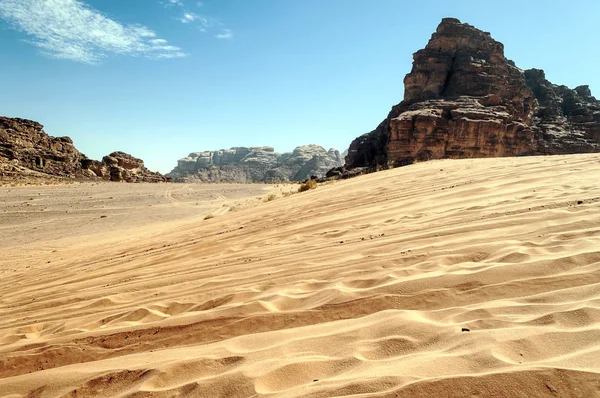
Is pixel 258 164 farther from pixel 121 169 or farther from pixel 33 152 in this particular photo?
pixel 33 152

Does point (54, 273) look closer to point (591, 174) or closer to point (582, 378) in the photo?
point (582, 378)

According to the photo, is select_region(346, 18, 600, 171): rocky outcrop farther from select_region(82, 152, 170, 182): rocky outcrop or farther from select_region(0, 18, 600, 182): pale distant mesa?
select_region(82, 152, 170, 182): rocky outcrop

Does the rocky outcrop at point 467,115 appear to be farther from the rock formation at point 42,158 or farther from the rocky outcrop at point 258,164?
the rocky outcrop at point 258,164

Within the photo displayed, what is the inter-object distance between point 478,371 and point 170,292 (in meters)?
2.69

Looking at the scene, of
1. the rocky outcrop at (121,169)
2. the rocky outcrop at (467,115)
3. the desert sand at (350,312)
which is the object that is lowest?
the desert sand at (350,312)

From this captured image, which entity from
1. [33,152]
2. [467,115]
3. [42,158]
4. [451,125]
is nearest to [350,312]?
[42,158]

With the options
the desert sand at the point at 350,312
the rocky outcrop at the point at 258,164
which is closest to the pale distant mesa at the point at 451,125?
the desert sand at the point at 350,312

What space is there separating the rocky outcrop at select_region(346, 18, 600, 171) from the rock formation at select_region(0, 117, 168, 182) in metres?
28.6

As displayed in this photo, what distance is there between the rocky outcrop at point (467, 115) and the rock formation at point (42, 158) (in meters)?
28.6

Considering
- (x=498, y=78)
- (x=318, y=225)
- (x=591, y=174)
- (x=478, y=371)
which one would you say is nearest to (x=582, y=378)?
(x=478, y=371)

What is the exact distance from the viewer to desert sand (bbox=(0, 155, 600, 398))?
1.53m

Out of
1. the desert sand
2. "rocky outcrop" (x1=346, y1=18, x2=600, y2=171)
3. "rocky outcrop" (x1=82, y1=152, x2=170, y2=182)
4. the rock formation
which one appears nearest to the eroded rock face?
the rock formation

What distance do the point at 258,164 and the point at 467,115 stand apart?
273 ft

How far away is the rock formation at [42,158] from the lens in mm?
33469
